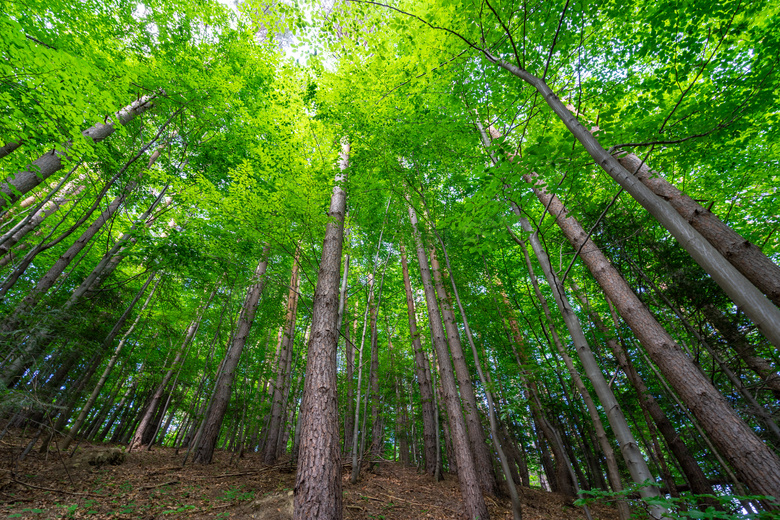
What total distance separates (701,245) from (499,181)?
1.57 meters

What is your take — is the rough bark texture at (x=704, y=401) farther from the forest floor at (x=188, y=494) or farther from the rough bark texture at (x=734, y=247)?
the forest floor at (x=188, y=494)

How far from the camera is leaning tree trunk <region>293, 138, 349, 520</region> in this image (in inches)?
128

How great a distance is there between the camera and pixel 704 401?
4016 mm

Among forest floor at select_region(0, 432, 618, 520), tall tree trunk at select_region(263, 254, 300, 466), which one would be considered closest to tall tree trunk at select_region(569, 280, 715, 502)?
forest floor at select_region(0, 432, 618, 520)

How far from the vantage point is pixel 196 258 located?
21.6 ft

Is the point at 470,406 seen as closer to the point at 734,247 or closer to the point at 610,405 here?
the point at 610,405

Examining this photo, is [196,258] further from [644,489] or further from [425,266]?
[644,489]

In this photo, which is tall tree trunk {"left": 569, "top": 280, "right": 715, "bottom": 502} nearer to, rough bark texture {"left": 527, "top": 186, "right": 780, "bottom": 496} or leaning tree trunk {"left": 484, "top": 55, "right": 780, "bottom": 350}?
rough bark texture {"left": 527, "top": 186, "right": 780, "bottom": 496}

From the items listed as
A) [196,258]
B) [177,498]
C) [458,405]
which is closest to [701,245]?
[458,405]

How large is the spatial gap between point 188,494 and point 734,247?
9973 mm

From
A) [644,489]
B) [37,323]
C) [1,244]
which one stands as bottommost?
[644,489]

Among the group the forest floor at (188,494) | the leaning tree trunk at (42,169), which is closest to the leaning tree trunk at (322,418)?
the forest floor at (188,494)

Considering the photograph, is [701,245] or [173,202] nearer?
[701,245]

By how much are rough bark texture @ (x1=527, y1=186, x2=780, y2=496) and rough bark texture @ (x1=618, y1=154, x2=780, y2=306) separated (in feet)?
4.42
